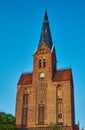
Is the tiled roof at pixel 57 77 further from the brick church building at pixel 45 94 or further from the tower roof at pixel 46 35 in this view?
the tower roof at pixel 46 35

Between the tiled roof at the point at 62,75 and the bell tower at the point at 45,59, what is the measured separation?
3.70 feet

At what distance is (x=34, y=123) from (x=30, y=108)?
373cm

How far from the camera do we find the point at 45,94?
61312mm

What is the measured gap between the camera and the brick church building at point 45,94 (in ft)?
191

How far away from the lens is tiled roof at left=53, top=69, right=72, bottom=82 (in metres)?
62.4

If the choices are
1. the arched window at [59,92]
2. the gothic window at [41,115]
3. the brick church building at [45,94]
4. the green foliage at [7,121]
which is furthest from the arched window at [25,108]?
the arched window at [59,92]

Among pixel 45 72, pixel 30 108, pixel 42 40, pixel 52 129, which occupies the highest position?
pixel 42 40

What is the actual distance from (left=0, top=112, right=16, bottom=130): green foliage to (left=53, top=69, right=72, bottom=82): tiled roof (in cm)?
1330

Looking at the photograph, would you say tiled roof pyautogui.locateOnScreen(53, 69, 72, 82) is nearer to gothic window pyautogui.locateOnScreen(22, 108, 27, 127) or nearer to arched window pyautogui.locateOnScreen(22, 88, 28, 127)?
arched window pyautogui.locateOnScreen(22, 88, 28, 127)

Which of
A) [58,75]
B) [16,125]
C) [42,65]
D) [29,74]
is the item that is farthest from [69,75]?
[16,125]

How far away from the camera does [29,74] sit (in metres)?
69.2

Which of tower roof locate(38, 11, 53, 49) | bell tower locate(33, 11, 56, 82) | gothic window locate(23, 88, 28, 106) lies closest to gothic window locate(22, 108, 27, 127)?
gothic window locate(23, 88, 28, 106)

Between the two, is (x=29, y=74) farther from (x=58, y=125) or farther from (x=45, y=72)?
(x=58, y=125)

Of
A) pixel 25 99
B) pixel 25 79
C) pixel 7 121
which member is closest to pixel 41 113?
pixel 25 99
